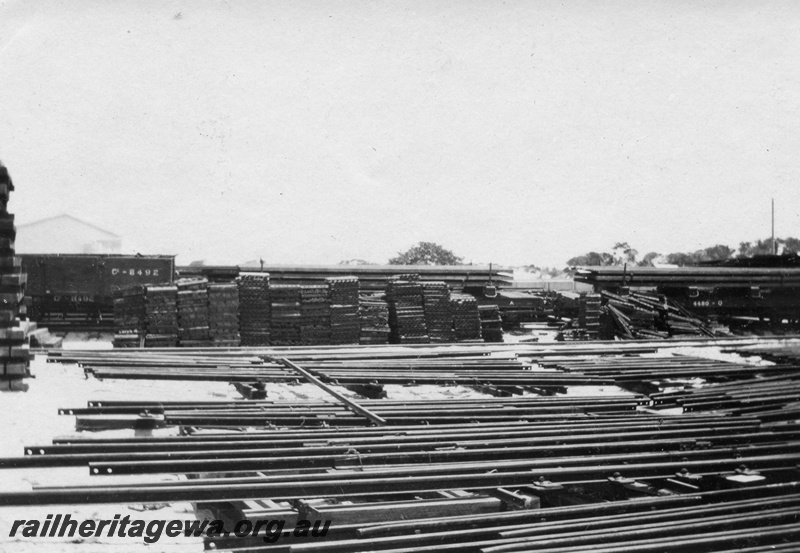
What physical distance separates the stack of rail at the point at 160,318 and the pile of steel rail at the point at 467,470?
32.3ft

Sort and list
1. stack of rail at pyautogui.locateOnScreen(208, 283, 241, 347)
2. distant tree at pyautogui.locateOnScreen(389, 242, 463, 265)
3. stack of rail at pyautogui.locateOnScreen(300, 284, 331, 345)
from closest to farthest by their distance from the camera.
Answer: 1. stack of rail at pyautogui.locateOnScreen(208, 283, 241, 347)
2. stack of rail at pyautogui.locateOnScreen(300, 284, 331, 345)
3. distant tree at pyautogui.locateOnScreen(389, 242, 463, 265)

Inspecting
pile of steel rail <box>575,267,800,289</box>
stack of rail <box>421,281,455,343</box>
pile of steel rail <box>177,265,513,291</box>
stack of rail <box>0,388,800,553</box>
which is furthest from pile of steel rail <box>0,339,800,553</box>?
pile of steel rail <box>575,267,800,289</box>

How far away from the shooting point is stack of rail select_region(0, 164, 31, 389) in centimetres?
1073

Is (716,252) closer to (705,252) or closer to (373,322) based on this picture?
(705,252)

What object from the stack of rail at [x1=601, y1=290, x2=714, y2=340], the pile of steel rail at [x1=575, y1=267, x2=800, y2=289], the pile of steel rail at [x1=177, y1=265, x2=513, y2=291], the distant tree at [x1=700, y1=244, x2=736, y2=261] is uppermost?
the distant tree at [x1=700, y1=244, x2=736, y2=261]

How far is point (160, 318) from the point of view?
55.8 feet

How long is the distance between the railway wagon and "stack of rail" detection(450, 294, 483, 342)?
878cm

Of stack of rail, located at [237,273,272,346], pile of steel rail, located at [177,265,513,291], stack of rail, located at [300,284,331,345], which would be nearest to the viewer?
stack of rail, located at [237,273,272,346]

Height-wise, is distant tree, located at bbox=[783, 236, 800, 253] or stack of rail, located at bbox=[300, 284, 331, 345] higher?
distant tree, located at bbox=[783, 236, 800, 253]

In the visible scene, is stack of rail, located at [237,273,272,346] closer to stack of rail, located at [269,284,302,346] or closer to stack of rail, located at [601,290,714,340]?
stack of rail, located at [269,284,302,346]

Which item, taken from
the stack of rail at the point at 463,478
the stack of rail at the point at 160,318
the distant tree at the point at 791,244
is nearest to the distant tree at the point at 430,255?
the distant tree at the point at 791,244

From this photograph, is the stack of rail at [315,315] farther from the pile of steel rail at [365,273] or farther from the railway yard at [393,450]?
the railway yard at [393,450]

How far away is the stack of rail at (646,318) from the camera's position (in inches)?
851

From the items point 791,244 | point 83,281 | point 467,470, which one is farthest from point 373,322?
point 791,244
